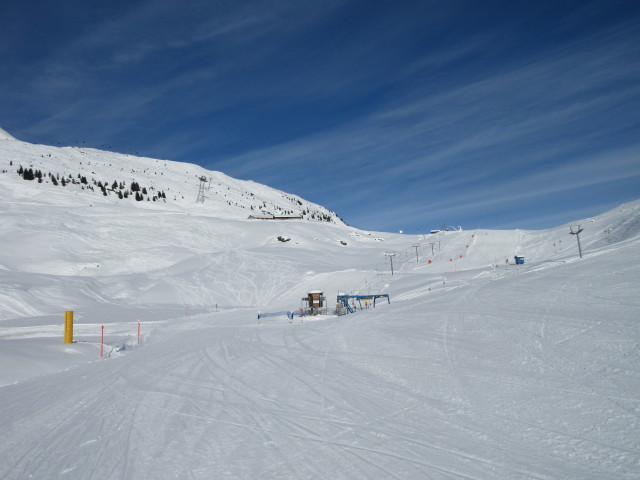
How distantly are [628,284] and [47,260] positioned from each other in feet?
152

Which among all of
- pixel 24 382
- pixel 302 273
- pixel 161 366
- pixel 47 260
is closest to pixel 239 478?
pixel 161 366

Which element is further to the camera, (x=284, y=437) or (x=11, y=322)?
(x=11, y=322)

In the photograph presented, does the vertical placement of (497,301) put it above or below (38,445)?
above

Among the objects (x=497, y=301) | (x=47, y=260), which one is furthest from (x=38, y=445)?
(x=47, y=260)

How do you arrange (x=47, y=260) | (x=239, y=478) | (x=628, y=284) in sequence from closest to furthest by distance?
(x=239, y=478) → (x=628, y=284) → (x=47, y=260)

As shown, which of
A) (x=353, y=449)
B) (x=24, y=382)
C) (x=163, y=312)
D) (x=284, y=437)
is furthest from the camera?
(x=163, y=312)

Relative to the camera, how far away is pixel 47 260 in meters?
41.3

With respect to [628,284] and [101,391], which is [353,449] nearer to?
[101,391]

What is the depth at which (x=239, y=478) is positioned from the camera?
14.5 feet

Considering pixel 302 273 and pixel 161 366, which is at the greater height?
pixel 302 273

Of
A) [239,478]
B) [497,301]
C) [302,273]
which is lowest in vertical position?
[239,478]

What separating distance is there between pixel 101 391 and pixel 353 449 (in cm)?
634

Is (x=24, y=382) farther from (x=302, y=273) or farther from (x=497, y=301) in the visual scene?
(x=302, y=273)

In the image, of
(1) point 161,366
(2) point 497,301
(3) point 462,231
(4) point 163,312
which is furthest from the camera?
(3) point 462,231
